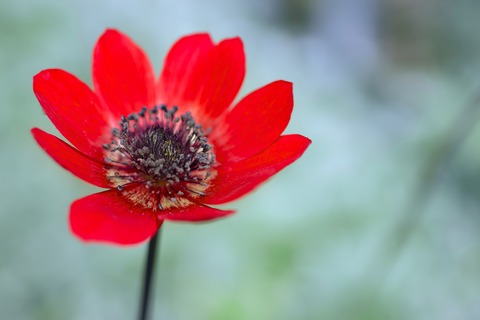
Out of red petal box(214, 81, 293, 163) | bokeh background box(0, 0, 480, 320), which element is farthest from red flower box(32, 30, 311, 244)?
bokeh background box(0, 0, 480, 320)

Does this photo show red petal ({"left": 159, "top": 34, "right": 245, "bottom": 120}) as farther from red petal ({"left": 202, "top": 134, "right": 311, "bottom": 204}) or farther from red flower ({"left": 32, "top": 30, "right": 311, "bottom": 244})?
red petal ({"left": 202, "top": 134, "right": 311, "bottom": 204})

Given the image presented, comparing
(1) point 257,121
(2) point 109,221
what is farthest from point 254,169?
(2) point 109,221

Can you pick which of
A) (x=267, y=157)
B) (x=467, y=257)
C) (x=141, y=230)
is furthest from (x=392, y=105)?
(x=141, y=230)

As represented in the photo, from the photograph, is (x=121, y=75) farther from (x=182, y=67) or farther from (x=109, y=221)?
(x=109, y=221)

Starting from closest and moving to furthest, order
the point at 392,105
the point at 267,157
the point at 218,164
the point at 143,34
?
the point at 267,157
the point at 218,164
the point at 143,34
the point at 392,105

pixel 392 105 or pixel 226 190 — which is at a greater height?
pixel 392 105

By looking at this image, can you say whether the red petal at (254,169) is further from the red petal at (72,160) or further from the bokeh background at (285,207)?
the bokeh background at (285,207)

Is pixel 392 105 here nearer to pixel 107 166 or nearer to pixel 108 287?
pixel 108 287
